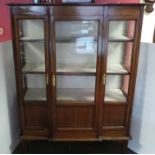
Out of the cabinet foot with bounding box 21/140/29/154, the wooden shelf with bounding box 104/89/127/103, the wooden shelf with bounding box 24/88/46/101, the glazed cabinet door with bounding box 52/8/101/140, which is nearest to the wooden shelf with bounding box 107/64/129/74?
the glazed cabinet door with bounding box 52/8/101/140

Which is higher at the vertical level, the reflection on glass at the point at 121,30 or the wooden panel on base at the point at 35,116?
the reflection on glass at the point at 121,30

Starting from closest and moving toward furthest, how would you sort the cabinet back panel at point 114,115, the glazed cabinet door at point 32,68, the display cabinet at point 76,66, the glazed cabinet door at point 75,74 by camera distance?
1. the display cabinet at point 76,66
2. the glazed cabinet door at point 32,68
3. the glazed cabinet door at point 75,74
4. the cabinet back panel at point 114,115

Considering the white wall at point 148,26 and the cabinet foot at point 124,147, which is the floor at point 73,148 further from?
the white wall at point 148,26

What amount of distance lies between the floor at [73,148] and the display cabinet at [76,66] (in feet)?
1.02

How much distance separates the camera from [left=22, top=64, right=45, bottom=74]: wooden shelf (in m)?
2.07

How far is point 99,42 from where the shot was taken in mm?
1930

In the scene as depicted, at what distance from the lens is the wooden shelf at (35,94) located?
2.21 metres

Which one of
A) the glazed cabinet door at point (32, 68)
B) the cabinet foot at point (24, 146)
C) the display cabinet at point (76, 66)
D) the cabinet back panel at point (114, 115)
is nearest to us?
the display cabinet at point (76, 66)

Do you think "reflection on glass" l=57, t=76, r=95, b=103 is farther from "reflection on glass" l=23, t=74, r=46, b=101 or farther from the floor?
the floor

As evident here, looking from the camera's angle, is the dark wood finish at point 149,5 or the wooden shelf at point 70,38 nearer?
the wooden shelf at point 70,38

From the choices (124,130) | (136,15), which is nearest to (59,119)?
(124,130)

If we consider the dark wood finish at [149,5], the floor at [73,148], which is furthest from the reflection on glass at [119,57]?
the floor at [73,148]

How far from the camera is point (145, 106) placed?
2242 millimetres

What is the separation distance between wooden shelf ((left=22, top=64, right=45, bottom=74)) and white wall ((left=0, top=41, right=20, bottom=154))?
0.22 meters
